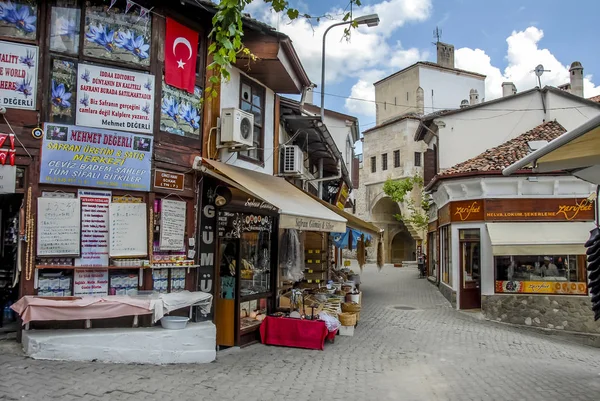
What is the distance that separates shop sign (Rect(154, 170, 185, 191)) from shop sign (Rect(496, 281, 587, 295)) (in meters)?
9.88

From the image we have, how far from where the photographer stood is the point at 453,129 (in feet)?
62.3

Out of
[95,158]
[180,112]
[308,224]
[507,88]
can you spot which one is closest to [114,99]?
[95,158]

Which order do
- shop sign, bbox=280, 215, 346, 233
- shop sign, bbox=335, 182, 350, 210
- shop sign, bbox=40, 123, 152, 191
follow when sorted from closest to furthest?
shop sign, bbox=40, 123, 152, 191 → shop sign, bbox=280, 215, 346, 233 → shop sign, bbox=335, 182, 350, 210

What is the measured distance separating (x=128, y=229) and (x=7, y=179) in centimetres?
168

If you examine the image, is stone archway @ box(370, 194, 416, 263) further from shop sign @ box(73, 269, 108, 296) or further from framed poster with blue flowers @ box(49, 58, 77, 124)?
framed poster with blue flowers @ box(49, 58, 77, 124)

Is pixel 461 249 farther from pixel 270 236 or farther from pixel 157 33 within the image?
pixel 157 33

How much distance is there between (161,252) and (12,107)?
9.45 ft

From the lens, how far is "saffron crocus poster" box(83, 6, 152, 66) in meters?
6.84

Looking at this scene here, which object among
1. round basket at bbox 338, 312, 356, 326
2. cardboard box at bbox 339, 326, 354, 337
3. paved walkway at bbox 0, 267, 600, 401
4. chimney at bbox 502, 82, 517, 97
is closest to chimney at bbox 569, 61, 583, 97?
chimney at bbox 502, 82, 517, 97

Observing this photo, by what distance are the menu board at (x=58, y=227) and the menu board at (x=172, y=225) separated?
3.94 feet

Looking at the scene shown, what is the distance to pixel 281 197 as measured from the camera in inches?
328

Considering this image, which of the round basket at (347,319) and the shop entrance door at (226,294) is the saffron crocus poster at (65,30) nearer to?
the shop entrance door at (226,294)

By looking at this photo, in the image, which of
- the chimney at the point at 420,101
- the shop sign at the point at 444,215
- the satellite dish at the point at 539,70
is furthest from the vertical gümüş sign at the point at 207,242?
the chimney at the point at 420,101

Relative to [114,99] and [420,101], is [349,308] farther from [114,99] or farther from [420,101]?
[420,101]
